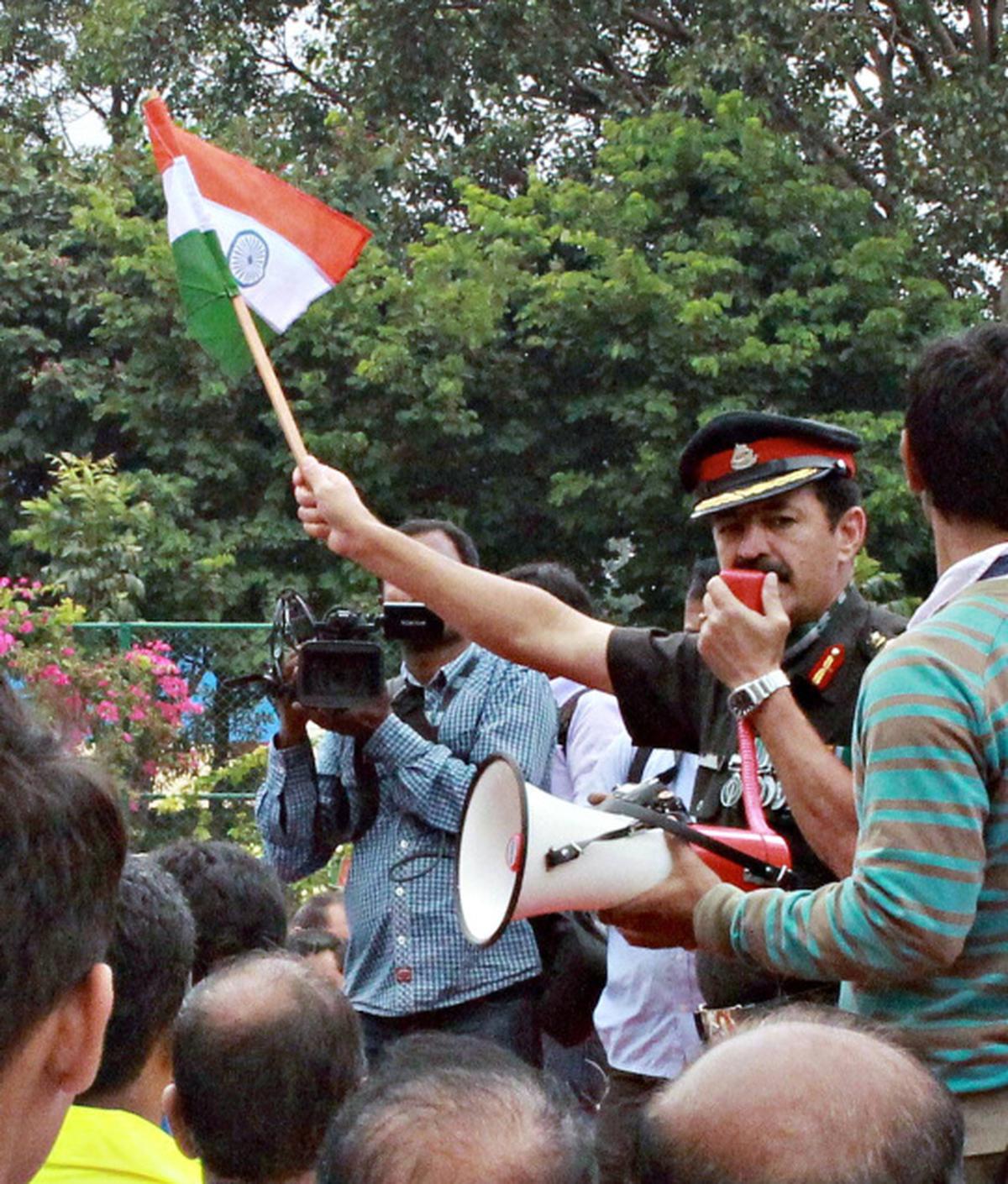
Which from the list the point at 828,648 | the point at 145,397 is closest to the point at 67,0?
the point at 145,397

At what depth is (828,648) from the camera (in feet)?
9.39

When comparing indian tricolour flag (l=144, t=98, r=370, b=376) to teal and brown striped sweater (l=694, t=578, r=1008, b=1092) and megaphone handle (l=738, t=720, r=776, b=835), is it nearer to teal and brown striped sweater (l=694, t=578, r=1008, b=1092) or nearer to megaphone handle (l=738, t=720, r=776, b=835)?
megaphone handle (l=738, t=720, r=776, b=835)

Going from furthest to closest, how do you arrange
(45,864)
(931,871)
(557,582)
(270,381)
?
1. (557,582)
2. (270,381)
3. (931,871)
4. (45,864)

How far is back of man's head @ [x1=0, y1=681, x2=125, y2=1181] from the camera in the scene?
1289 millimetres

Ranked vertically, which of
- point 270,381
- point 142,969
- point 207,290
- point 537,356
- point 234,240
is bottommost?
point 142,969

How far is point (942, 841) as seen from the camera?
214cm

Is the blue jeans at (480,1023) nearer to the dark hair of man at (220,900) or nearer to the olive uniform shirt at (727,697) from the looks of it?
the dark hair of man at (220,900)

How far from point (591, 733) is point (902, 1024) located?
6.84 feet

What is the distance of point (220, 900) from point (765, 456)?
1279 mm

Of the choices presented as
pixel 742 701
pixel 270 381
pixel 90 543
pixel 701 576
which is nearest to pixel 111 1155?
pixel 742 701

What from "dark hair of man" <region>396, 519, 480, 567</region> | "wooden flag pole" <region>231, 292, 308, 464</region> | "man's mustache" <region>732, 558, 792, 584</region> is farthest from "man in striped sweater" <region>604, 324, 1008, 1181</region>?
"dark hair of man" <region>396, 519, 480, 567</region>

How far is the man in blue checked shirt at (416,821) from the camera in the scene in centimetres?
378

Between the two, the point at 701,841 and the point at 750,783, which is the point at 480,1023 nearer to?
the point at 750,783

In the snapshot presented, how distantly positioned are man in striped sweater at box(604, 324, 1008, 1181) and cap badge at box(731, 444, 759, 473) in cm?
63
